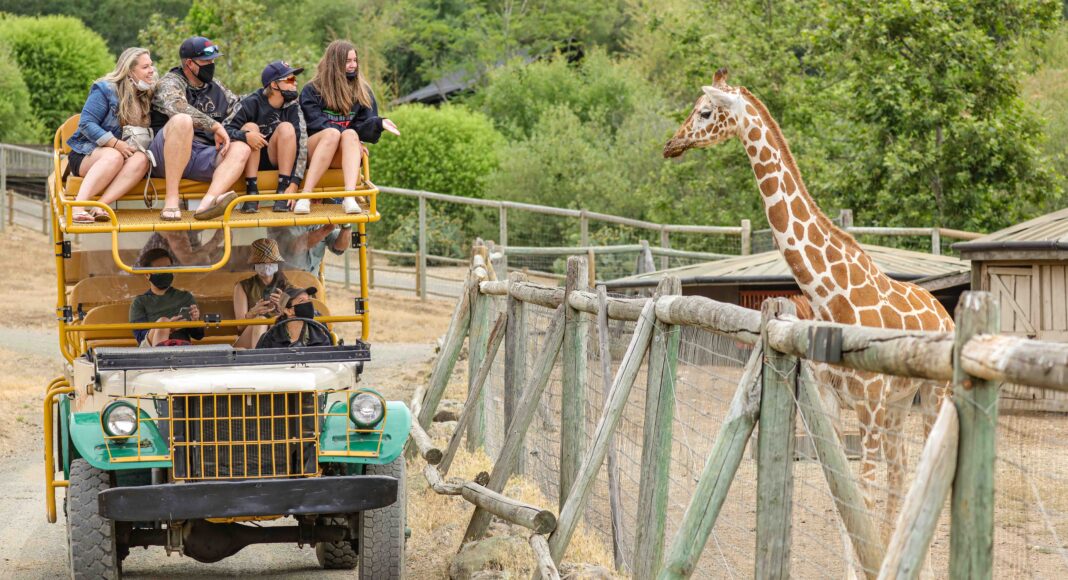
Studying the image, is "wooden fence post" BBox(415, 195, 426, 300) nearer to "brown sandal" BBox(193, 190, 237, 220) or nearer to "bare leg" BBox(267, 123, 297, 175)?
"bare leg" BBox(267, 123, 297, 175)

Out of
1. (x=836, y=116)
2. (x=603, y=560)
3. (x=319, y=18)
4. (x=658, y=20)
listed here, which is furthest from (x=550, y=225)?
(x=319, y=18)

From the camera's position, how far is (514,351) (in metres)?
9.27

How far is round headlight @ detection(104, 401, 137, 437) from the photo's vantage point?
6410 millimetres

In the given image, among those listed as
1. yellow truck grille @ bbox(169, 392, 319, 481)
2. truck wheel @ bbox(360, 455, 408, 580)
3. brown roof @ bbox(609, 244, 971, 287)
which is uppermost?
brown roof @ bbox(609, 244, 971, 287)

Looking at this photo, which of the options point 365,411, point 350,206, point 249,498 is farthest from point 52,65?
point 249,498

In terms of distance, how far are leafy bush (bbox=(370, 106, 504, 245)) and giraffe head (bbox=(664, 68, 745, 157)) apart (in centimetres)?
2724

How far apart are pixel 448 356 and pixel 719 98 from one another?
2.90 m

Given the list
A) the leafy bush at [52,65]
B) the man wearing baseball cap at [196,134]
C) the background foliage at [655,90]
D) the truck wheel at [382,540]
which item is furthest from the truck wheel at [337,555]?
the leafy bush at [52,65]

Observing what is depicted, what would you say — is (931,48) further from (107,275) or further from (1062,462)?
(1062,462)

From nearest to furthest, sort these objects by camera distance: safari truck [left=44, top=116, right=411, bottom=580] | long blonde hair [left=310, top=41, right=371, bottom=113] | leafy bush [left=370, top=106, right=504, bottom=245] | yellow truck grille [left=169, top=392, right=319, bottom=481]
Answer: safari truck [left=44, top=116, right=411, bottom=580]
yellow truck grille [left=169, top=392, right=319, bottom=481]
long blonde hair [left=310, top=41, right=371, bottom=113]
leafy bush [left=370, top=106, right=504, bottom=245]

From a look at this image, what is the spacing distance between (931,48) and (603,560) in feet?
54.0

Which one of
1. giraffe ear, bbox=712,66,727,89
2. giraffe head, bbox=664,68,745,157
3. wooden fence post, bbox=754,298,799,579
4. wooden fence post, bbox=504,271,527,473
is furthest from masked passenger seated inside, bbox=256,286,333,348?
giraffe ear, bbox=712,66,727,89

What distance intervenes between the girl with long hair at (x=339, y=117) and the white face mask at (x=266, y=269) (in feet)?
1.81

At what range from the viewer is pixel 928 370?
12.3 ft
